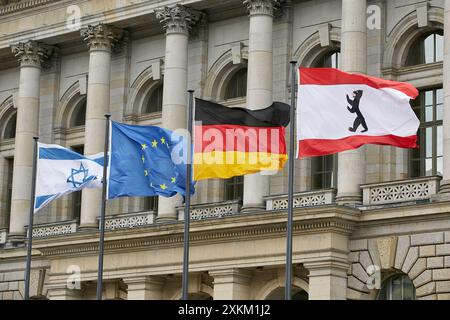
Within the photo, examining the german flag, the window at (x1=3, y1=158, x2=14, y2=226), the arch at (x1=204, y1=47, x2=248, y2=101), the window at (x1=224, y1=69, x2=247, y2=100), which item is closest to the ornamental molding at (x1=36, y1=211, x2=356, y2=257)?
the arch at (x1=204, y1=47, x2=248, y2=101)

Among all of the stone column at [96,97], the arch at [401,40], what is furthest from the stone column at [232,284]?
the arch at [401,40]

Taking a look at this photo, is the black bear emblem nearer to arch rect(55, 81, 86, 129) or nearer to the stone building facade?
the stone building facade

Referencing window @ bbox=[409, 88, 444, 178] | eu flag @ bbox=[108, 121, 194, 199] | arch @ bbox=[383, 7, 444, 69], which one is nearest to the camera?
eu flag @ bbox=[108, 121, 194, 199]

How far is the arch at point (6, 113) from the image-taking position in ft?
211

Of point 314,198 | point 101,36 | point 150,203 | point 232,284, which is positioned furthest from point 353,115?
point 101,36

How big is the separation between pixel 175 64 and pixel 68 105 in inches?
329

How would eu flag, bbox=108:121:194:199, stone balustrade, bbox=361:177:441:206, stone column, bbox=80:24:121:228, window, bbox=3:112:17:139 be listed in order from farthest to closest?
window, bbox=3:112:17:139, stone column, bbox=80:24:121:228, stone balustrade, bbox=361:177:441:206, eu flag, bbox=108:121:194:199

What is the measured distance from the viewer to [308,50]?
52188mm

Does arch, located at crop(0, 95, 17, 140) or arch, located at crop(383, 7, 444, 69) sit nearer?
arch, located at crop(383, 7, 444, 69)

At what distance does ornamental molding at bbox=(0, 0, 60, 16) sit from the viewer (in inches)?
2397

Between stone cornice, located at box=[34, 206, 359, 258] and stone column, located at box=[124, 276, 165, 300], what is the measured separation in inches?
48.8

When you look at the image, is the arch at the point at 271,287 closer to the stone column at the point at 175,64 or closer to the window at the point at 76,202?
the stone column at the point at 175,64

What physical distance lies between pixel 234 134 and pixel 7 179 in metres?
27.9
